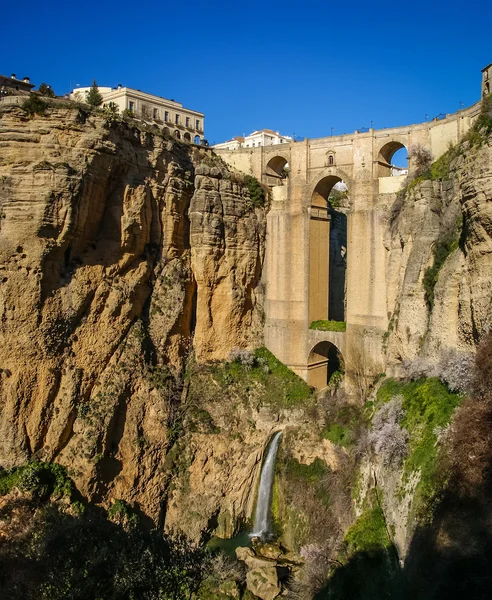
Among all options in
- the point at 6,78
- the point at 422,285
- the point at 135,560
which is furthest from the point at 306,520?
the point at 6,78

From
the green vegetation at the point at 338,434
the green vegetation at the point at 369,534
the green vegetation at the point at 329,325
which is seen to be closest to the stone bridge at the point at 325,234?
the green vegetation at the point at 329,325

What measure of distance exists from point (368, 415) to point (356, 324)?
4.60m

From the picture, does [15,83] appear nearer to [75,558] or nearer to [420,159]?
[420,159]

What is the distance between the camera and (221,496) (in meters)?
21.7

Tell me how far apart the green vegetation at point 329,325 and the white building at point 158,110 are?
536 inches

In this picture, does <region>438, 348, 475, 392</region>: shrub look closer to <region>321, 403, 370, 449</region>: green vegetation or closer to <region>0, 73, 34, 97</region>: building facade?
<region>321, 403, 370, 449</region>: green vegetation

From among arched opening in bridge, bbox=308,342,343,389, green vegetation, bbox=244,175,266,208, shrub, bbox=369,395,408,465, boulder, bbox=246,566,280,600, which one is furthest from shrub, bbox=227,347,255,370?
boulder, bbox=246,566,280,600

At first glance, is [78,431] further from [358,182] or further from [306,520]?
[358,182]

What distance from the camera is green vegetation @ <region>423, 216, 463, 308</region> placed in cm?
1941

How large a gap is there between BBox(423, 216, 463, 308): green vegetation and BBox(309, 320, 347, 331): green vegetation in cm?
545

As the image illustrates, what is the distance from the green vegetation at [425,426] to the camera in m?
13.5

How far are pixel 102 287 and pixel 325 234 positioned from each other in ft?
34.8

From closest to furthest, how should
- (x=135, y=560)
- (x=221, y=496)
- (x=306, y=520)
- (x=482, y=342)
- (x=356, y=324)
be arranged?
(x=135, y=560), (x=482, y=342), (x=306, y=520), (x=221, y=496), (x=356, y=324)

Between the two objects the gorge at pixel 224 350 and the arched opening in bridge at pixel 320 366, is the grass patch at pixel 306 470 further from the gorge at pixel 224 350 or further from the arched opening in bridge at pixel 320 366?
the arched opening in bridge at pixel 320 366
